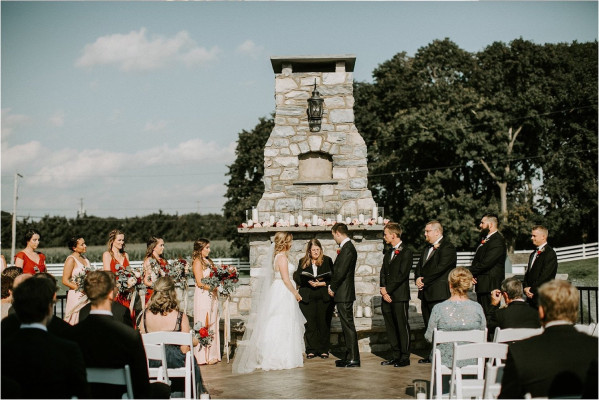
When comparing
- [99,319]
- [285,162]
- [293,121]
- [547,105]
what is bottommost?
[99,319]

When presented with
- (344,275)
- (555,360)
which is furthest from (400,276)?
(555,360)

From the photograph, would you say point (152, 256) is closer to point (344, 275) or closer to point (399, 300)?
point (344, 275)

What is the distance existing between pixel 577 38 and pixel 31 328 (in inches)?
1217

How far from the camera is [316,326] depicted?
8.34 meters

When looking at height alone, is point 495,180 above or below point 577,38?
below

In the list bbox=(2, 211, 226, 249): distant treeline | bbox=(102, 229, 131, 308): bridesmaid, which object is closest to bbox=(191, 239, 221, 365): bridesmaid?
bbox=(102, 229, 131, 308): bridesmaid

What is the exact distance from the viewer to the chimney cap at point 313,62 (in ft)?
39.5

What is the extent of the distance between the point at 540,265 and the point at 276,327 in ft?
10.5

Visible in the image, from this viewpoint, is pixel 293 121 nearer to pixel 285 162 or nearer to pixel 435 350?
pixel 285 162

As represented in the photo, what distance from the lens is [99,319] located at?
3.86 m

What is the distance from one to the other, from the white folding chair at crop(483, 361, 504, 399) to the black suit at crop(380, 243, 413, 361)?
12.1ft

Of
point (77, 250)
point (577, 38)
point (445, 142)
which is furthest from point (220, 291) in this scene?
point (577, 38)

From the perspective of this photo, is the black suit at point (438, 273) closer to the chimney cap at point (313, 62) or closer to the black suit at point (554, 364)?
the black suit at point (554, 364)

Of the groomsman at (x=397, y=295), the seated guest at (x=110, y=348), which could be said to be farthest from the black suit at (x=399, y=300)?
the seated guest at (x=110, y=348)
